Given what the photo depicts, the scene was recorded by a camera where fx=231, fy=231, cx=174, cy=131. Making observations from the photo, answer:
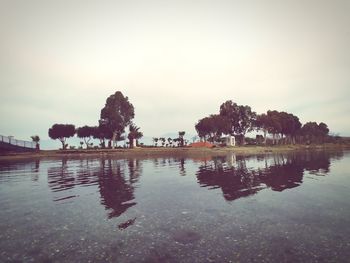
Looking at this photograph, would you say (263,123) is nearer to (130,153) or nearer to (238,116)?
(238,116)

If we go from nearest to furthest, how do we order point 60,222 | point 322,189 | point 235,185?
1. point 60,222
2. point 322,189
3. point 235,185

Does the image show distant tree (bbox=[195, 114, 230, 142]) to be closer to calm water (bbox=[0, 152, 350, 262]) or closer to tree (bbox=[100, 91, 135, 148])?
tree (bbox=[100, 91, 135, 148])

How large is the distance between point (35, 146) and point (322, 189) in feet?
390

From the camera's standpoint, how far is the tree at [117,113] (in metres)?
110

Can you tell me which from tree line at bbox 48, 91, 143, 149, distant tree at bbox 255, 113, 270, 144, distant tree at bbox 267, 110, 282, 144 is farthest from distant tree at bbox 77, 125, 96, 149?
distant tree at bbox 267, 110, 282, 144

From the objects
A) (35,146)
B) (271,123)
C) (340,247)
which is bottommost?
(340,247)

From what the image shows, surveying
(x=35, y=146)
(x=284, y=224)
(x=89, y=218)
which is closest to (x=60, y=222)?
(x=89, y=218)

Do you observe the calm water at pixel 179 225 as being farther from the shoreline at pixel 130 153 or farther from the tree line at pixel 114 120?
the tree line at pixel 114 120

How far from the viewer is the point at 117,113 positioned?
363 ft

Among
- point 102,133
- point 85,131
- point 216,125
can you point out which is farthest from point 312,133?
point 85,131

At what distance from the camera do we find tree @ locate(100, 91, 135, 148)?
110m

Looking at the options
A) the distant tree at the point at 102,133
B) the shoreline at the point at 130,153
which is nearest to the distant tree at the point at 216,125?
the shoreline at the point at 130,153

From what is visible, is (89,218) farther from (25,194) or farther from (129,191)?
(25,194)

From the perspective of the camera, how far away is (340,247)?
32.3ft
